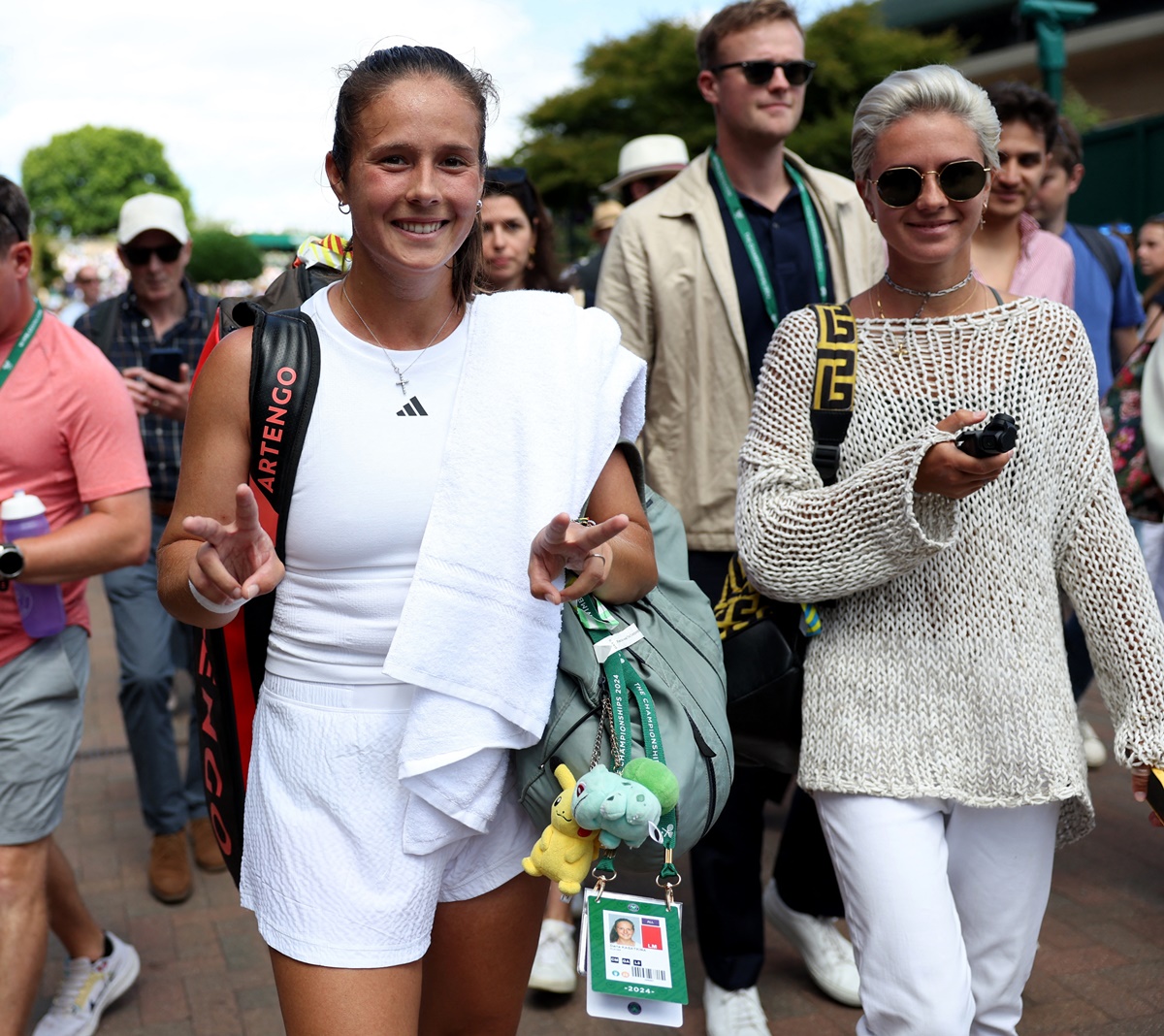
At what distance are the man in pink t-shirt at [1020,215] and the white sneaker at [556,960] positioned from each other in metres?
2.50

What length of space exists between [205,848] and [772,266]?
3120 mm

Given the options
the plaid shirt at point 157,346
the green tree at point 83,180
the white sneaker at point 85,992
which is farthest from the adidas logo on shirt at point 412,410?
the green tree at point 83,180

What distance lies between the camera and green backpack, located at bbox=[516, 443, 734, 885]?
7.14 ft

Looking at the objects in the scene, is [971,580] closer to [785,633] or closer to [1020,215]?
[785,633]

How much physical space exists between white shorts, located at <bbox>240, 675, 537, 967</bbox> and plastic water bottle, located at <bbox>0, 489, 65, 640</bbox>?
46.2 inches

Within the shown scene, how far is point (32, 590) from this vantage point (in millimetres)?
3250

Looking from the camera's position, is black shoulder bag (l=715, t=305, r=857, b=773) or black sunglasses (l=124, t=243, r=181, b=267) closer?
black shoulder bag (l=715, t=305, r=857, b=773)

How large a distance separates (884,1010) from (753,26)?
2.86 m

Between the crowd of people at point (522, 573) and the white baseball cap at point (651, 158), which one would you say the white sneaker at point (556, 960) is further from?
the white baseball cap at point (651, 158)

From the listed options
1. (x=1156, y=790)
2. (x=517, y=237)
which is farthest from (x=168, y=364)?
(x=1156, y=790)

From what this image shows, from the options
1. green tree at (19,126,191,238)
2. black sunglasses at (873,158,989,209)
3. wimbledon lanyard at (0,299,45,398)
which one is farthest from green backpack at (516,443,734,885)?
green tree at (19,126,191,238)

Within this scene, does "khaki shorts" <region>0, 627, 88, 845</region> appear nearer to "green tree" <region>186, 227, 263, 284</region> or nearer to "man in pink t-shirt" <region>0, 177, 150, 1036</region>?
"man in pink t-shirt" <region>0, 177, 150, 1036</region>

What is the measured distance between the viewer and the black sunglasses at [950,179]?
2.70m

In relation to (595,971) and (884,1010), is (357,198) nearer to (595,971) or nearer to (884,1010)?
(595,971)
